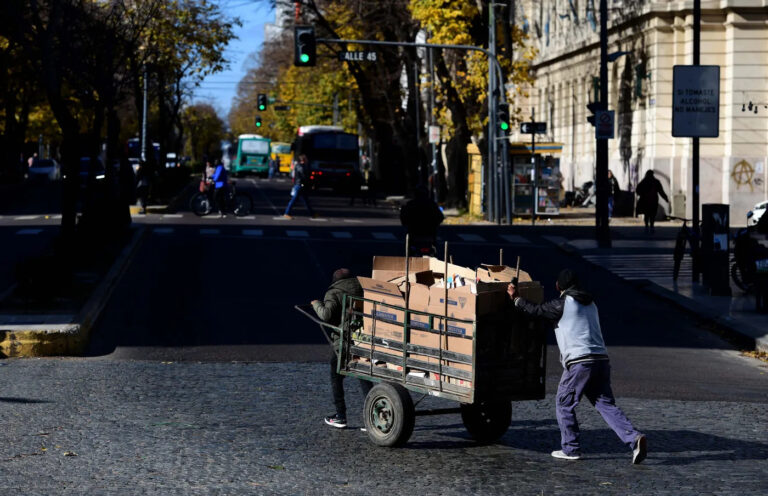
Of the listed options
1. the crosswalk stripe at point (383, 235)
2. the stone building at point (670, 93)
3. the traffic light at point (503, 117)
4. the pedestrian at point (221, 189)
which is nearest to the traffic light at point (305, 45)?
the crosswalk stripe at point (383, 235)

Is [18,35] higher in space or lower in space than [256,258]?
higher

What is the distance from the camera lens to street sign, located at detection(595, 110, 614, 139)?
96.5ft

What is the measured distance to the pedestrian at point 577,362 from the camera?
8.98 m

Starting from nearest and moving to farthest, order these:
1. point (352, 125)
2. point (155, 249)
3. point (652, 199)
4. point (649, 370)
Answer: point (649, 370) → point (155, 249) → point (652, 199) → point (352, 125)

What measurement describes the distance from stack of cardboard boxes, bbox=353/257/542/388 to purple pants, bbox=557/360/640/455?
614 mm

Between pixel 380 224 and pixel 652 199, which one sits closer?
pixel 652 199

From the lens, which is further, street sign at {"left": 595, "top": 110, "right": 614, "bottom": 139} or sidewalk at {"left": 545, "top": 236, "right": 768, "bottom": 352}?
street sign at {"left": 595, "top": 110, "right": 614, "bottom": 139}

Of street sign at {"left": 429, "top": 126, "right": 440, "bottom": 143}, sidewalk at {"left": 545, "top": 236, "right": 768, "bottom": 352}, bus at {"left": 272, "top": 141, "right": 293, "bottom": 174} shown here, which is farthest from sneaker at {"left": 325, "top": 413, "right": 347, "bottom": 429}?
bus at {"left": 272, "top": 141, "right": 293, "bottom": 174}

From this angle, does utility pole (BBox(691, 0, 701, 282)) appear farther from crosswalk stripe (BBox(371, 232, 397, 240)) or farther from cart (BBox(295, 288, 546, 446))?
cart (BBox(295, 288, 546, 446))

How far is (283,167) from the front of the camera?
121m

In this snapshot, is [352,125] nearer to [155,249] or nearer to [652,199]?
[652,199]

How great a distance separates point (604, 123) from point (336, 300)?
20.6m

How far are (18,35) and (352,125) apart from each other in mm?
72434

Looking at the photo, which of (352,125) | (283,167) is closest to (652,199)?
(352,125)
